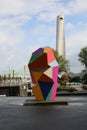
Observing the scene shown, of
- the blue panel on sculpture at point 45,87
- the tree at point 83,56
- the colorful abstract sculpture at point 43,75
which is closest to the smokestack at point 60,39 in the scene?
the tree at point 83,56

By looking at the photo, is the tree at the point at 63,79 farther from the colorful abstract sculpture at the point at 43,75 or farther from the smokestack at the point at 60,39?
the colorful abstract sculpture at the point at 43,75

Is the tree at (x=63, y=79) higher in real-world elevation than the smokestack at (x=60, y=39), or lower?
lower

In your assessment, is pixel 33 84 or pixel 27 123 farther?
pixel 33 84

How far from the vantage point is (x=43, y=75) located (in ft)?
93.8

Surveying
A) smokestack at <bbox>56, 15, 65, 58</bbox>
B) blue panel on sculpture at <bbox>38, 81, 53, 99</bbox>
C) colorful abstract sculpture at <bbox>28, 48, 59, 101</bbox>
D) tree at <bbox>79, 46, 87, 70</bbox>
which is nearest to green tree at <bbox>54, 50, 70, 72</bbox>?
tree at <bbox>79, 46, 87, 70</bbox>

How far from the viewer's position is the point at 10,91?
89.1 metres

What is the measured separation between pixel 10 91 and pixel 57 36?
1873 inches

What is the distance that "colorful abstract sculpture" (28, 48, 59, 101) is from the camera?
28.6 m

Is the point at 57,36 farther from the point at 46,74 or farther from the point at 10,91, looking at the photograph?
the point at 46,74

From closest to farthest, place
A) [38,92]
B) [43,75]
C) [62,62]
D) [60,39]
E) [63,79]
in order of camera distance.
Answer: [43,75]
[38,92]
[62,62]
[63,79]
[60,39]

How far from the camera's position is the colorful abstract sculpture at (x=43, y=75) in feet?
93.9

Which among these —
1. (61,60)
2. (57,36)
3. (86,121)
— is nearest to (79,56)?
(61,60)

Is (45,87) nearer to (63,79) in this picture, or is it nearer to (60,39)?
(63,79)

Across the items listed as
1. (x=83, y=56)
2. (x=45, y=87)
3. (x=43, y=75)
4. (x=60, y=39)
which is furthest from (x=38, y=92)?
(x=60, y=39)
